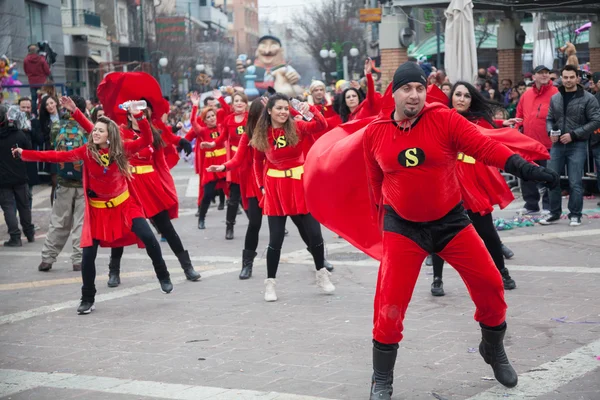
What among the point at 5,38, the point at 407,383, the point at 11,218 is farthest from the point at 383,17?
the point at 407,383

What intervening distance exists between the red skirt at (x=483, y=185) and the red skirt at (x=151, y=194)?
315 cm

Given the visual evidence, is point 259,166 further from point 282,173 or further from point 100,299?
point 100,299

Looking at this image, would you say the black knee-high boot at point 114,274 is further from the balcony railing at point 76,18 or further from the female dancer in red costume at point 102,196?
the balcony railing at point 76,18

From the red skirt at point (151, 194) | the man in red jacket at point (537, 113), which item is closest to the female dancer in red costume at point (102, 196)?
the red skirt at point (151, 194)

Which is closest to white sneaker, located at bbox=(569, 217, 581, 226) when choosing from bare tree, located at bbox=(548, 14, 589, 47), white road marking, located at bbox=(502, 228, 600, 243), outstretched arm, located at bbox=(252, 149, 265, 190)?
white road marking, located at bbox=(502, 228, 600, 243)

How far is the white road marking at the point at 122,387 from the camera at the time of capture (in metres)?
5.57

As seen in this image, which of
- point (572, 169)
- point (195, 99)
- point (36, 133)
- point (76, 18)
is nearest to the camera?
point (572, 169)

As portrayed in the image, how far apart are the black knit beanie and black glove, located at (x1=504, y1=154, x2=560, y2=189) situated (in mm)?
698

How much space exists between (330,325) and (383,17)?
1965 centimetres

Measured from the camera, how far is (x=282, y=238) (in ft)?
28.7

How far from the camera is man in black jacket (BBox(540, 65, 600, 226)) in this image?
11.9 metres

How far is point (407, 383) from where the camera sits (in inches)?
225

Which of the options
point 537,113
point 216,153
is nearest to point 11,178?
point 216,153

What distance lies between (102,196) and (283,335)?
7.89 feet
